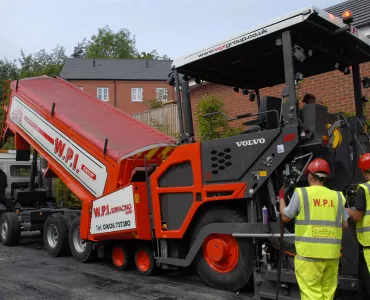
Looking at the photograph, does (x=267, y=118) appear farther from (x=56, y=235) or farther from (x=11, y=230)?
(x=11, y=230)

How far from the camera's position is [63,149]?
780cm

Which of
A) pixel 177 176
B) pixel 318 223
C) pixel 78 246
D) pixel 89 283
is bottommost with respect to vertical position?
pixel 89 283

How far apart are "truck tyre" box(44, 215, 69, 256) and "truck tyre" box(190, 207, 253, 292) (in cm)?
341

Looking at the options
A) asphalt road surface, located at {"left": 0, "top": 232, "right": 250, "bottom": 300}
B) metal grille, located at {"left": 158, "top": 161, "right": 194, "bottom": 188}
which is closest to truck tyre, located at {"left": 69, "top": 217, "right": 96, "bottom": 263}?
asphalt road surface, located at {"left": 0, "top": 232, "right": 250, "bottom": 300}

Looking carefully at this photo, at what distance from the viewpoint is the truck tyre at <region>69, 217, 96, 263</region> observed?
23.9 ft

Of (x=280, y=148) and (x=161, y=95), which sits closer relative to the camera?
(x=280, y=148)

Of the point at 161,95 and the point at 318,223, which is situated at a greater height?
the point at 161,95

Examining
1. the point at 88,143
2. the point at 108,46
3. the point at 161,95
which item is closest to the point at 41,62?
the point at 108,46

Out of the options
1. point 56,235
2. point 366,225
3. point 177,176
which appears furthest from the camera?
point 56,235

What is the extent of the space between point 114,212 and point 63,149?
6.80 feet

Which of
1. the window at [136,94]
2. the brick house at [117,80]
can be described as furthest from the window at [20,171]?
the window at [136,94]

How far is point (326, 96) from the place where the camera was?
8.59m

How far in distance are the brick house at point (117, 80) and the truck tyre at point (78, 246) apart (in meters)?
36.8

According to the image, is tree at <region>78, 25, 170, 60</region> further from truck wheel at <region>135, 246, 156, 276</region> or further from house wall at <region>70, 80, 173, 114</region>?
truck wheel at <region>135, 246, 156, 276</region>
